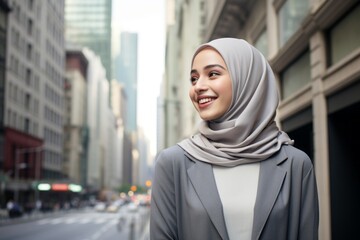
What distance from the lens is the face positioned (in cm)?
249

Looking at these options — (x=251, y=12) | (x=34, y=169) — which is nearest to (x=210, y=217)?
(x=251, y=12)

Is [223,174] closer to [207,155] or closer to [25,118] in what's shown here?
[207,155]

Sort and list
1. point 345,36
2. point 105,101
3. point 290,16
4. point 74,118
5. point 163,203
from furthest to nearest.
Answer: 1. point 105,101
2. point 74,118
3. point 290,16
4. point 345,36
5. point 163,203

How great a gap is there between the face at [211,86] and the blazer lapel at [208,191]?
0.25 meters

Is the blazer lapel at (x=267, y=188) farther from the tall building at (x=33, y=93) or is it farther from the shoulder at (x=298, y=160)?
the tall building at (x=33, y=93)

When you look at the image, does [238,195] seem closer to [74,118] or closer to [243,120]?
[243,120]

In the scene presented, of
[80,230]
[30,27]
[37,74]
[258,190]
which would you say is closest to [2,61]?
[30,27]

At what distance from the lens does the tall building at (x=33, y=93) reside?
59.1m

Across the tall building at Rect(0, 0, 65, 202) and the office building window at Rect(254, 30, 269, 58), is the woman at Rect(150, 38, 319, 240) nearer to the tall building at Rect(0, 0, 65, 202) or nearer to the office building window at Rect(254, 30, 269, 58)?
the office building window at Rect(254, 30, 269, 58)

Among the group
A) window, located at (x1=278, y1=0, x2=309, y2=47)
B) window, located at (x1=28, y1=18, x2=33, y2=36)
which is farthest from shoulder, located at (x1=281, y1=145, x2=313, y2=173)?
window, located at (x1=28, y1=18, x2=33, y2=36)

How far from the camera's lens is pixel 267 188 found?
2.40 m

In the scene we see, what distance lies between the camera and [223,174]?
8.12 feet

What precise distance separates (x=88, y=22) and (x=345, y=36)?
18395 centimetres

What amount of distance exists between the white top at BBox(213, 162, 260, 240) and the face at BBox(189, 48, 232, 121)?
0.27m
